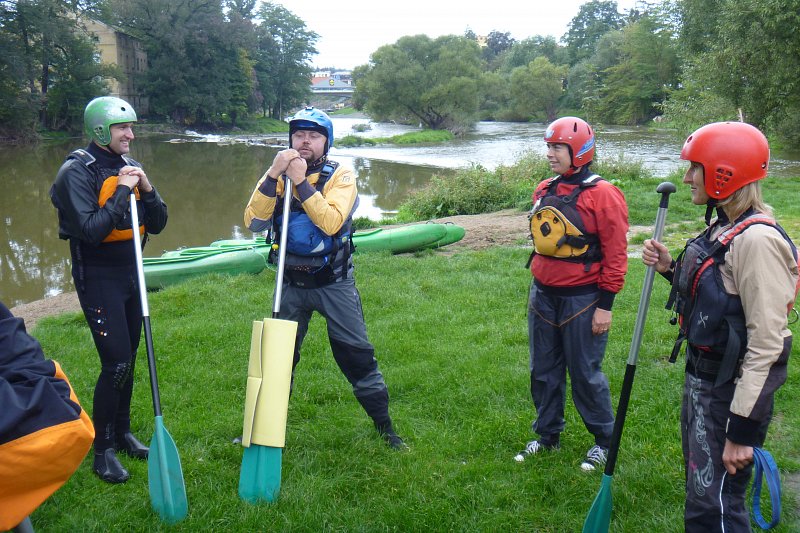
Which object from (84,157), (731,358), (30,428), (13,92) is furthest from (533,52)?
(30,428)

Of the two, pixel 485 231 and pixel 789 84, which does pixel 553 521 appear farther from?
pixel 789 84

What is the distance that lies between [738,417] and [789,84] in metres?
20.7

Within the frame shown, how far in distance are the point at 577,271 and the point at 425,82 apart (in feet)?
189

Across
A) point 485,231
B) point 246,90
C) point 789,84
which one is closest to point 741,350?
point 485,231

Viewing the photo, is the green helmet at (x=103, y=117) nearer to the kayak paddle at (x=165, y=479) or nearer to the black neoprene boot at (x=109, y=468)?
the kayak paddle at (x=165, y=479)

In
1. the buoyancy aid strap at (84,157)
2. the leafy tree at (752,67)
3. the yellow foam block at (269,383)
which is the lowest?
the yellow foam block at (269,383)

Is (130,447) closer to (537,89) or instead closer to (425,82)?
(425,82)

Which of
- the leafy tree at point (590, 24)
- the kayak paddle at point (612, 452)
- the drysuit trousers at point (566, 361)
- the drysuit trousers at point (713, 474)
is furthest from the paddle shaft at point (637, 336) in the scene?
the leafy tree at point (590, 24)

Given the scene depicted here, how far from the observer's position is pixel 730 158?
2666 mm

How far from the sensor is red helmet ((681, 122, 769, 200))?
266cm

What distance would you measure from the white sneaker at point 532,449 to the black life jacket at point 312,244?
1549 mm

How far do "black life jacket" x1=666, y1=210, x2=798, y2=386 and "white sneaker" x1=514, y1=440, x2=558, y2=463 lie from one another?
64.8 inches

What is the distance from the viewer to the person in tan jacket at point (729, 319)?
8.02 ft

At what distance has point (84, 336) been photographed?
24.0ft
